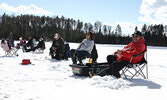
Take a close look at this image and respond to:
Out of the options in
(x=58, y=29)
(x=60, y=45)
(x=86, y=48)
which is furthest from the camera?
(x=58, y=29)

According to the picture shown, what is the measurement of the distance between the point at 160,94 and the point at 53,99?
1891mm

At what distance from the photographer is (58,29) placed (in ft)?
239

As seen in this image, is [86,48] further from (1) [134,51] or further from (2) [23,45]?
(2) [23,45]

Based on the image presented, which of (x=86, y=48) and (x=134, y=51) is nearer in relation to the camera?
(x=134, y=51)

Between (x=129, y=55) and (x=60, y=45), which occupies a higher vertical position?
(x=60, y=45)

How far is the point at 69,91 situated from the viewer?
3.43 metres

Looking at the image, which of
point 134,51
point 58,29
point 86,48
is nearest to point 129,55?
point 134,51

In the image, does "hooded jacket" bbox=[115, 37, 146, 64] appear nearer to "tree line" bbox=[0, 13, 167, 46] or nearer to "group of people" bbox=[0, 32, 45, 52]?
"group of people" bbox=[0, 32, 45, 52]

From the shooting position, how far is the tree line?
67.4 meters

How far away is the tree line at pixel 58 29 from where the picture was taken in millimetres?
67438

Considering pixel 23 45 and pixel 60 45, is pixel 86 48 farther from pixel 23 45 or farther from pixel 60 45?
pixel 23 45

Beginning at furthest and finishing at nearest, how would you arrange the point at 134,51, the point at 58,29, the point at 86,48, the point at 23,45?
the point at 58,29 < the point at 23,45 < the point at 86,48 < the point at 134,51

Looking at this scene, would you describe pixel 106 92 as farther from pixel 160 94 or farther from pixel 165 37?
pixel 165 37

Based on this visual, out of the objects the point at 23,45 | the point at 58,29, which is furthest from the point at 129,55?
the point at 58,29
